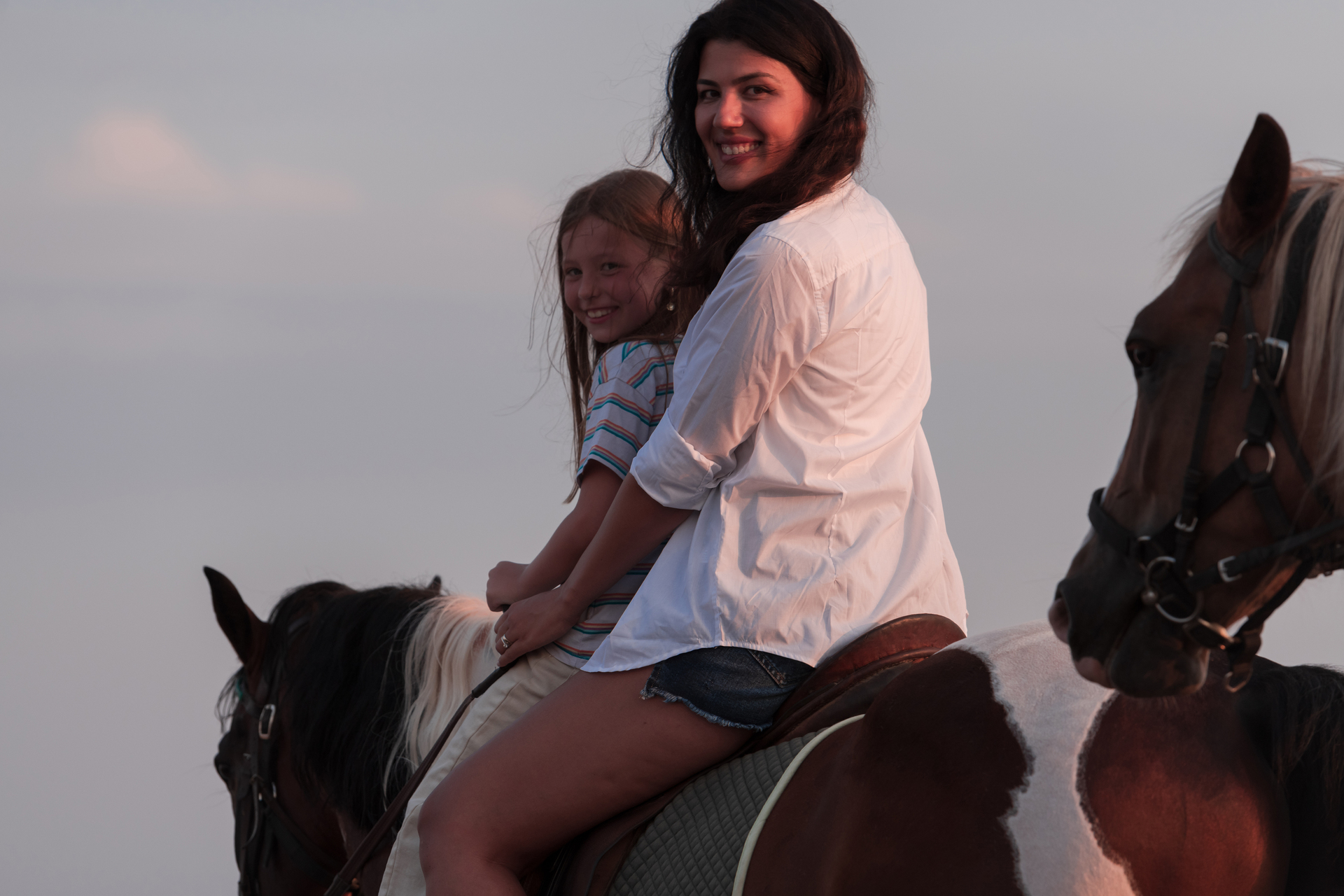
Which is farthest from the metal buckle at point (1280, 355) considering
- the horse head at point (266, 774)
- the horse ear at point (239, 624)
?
the horse ear at point (239, 624)

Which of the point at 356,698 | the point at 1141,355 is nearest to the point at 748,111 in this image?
the point at 1141,355

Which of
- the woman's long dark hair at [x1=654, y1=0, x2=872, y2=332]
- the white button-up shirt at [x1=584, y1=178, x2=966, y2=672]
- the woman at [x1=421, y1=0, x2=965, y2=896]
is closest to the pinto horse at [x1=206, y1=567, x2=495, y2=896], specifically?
the woman at [x1=421, y1=0, x2=965, y2=896]

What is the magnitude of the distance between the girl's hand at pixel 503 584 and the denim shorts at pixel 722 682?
2.31ft

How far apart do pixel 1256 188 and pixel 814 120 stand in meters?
1.18

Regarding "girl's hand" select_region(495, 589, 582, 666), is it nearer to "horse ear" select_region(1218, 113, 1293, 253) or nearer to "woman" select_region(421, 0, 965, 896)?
"woman" select_region(421, 0, 965, 896)

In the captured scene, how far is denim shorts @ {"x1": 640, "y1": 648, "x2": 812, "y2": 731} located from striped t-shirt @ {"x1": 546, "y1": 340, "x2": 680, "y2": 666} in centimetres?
43

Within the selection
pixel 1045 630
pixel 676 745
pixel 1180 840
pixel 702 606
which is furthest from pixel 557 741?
pixel 1180 840

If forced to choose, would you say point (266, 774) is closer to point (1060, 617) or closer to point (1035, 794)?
point (1035, 794)

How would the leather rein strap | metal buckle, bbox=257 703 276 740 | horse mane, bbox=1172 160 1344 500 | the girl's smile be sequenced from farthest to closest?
metal buckle, bbox=257 703 276 740 < the girl's smile < the leather rein strap < horse mane, bbox=1172 160 1344 500

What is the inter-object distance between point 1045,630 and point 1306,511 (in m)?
0.61

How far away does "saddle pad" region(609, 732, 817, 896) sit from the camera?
6.79 ft

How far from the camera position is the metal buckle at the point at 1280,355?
1.44m

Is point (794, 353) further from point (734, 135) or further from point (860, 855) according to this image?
point (860, 855)

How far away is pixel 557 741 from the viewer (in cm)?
222
